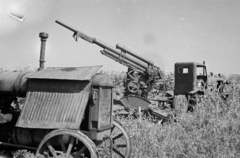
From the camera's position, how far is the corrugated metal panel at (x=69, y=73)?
12.0ft

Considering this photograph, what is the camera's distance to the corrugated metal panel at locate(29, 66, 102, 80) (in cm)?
367

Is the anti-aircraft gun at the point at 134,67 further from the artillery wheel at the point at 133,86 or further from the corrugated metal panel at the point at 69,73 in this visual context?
the corrugated metal panel at the point at 69,73

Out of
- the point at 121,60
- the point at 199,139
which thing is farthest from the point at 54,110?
the point at 121,60

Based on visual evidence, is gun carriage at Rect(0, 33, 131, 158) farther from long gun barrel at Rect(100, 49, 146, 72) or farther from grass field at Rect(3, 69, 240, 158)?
long gun barrel at Rect(100, 49, 146, 72)

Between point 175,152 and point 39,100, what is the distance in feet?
7.81

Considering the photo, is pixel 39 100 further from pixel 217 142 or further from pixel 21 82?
pixel 217 142

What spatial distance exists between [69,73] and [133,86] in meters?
8.74

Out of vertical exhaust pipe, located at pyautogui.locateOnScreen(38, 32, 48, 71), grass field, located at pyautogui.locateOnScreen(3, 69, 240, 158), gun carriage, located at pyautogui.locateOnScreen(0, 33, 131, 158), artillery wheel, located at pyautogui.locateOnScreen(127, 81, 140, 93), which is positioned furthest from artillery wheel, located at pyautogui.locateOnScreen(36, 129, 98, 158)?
artillery wheel, located at pyautogui.locateOnScreen(127, 81, 140, 93)

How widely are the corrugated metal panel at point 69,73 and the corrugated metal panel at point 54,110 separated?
0.23m

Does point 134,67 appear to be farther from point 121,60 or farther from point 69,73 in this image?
point 69,73

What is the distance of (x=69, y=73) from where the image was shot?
3.87 meters

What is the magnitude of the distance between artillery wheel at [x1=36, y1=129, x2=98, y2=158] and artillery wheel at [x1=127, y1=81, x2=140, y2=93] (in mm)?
8771

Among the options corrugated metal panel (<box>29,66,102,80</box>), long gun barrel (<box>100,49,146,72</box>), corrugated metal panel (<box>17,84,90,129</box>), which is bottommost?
corrugated metal panel (<box>17,84,90,129</box>)

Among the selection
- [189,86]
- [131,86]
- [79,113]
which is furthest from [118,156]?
[131,86]
